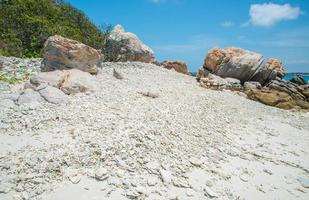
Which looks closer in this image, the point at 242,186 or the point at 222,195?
the point at 222,195

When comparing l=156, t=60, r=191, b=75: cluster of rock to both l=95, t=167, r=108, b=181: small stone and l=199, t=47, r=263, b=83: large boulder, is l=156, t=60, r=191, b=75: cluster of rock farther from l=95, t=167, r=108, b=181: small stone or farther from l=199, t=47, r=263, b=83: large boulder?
l=95, t=167, r=108, b=181: small stone

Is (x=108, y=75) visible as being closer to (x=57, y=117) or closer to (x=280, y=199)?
(x=57, y=117)

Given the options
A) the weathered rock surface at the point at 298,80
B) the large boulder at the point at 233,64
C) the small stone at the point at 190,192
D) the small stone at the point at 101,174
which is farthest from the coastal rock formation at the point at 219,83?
the small stone at the point at 101,174

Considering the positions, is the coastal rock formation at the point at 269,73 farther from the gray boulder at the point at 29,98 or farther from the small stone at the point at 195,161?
the gray boulder at the point at 29,98

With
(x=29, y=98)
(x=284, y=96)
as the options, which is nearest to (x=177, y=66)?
(x=284, y=96)

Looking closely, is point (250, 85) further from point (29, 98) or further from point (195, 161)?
point (29, 98)

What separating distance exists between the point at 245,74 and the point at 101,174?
2214cm

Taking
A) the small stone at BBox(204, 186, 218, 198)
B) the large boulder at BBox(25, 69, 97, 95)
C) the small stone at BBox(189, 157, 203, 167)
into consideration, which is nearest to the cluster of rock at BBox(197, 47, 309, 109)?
the large boulder at BBox(25, 69, 97, 95)

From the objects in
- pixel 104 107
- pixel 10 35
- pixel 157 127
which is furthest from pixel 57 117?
pixel 10 35

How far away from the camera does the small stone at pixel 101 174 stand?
6.57 m

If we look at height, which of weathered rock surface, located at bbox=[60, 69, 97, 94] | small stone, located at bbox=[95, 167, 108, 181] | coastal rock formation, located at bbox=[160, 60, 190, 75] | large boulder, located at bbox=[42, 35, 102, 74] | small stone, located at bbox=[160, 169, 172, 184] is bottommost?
small stone, located at bbox=[95, 167, 108, 181]

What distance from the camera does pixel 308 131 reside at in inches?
539

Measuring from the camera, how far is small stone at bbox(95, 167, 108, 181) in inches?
259

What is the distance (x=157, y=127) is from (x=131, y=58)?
15.1 meters
